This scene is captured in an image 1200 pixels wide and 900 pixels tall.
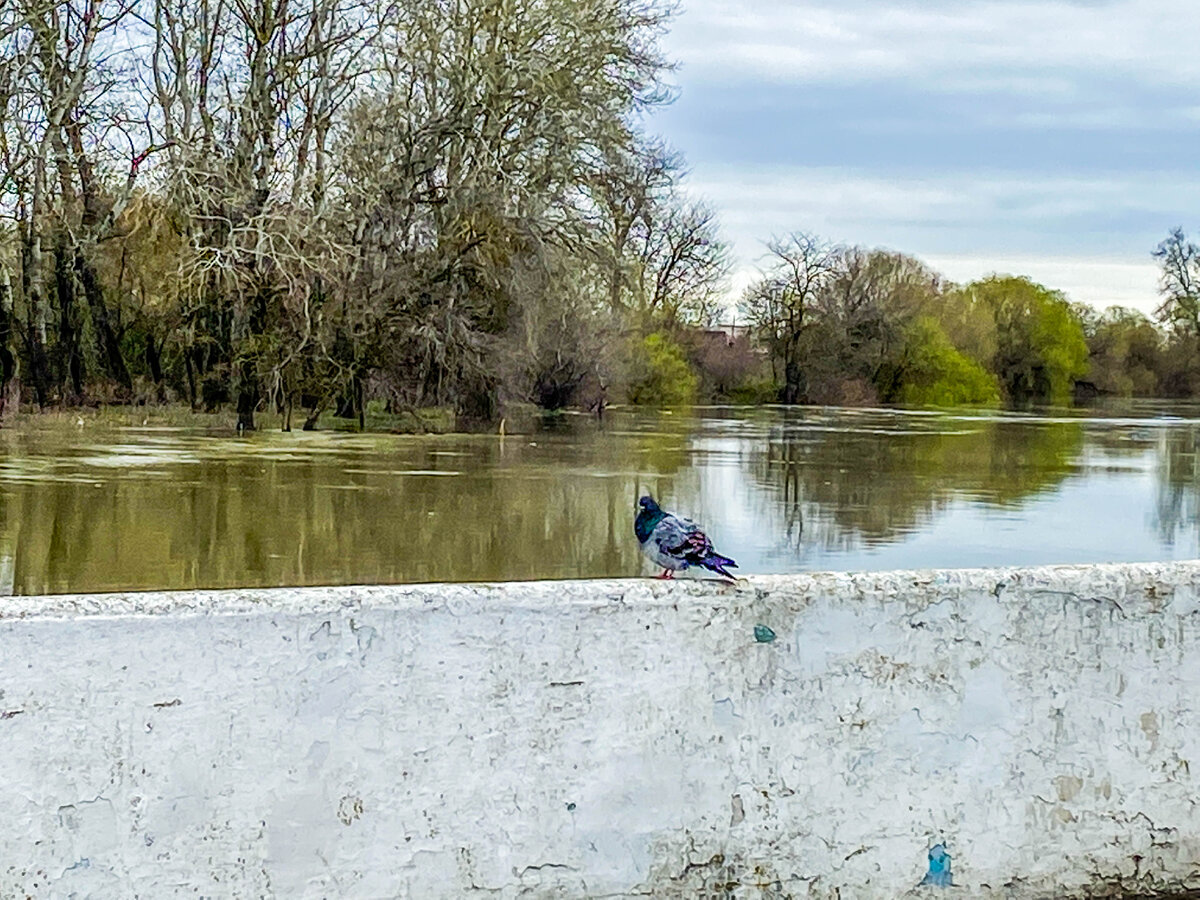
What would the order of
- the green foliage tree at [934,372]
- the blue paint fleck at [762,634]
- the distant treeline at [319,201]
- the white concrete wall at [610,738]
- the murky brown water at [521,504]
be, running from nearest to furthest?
the white concrete wall at [610,738] < the blue paint fleck at [762,634] < the murky brown water at [521,504] < the distant treeline at [319,201] < the green foliage tree at [934,372]

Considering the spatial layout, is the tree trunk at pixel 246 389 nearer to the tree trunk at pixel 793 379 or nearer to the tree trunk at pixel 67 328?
the tree trunk at pixel 67 328

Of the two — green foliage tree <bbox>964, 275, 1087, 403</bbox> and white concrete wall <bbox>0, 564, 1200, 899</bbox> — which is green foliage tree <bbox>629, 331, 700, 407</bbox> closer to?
green foliage tree <bbox>964, 275, 1087, 403</bbox>

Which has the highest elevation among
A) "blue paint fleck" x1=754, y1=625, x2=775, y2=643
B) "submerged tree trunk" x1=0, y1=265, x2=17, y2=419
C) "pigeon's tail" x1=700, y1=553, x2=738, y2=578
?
"submerged tree trunk" x1=0, y1=265, x2=17, y2=419

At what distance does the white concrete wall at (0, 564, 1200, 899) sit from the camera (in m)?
3.11

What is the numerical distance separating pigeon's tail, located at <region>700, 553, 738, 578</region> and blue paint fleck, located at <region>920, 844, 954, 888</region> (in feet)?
2.73

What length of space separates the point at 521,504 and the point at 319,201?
15.8 meters

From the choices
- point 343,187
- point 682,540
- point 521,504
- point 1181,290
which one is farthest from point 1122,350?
point 682,540

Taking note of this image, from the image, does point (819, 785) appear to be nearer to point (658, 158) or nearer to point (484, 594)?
point (484, 594)

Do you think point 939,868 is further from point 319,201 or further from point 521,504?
point 319,201

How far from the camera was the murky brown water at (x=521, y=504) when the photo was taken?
1102 centimetres

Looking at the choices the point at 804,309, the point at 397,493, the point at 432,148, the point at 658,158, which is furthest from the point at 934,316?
the point at 397,493

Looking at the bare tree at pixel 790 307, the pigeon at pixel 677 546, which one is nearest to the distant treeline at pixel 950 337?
the bare tree at pixel 790 307

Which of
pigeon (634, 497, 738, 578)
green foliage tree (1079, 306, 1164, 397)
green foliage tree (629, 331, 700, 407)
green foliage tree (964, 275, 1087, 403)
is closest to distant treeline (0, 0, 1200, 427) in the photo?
green foliage tree (629, 331, 700, 407)

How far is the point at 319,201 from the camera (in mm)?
29250
